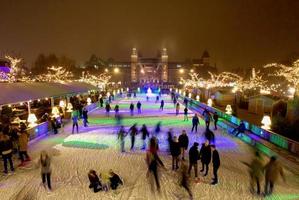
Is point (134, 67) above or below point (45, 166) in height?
above

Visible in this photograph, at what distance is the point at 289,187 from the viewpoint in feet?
31.6

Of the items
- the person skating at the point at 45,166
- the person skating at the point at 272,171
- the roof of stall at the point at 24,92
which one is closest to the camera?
the person skating at the point at 272,171

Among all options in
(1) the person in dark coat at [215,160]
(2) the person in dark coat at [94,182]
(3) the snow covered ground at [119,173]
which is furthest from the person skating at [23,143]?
(1) the person in dark coat at [215,160]

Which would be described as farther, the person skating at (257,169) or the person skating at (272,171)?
the person skating at (257,169)

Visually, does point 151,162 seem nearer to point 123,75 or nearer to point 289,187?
point 289,187

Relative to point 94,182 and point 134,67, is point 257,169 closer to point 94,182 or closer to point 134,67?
point 94,182

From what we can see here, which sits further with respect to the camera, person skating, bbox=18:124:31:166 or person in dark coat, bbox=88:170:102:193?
person skating, bbox=18:124:31:166

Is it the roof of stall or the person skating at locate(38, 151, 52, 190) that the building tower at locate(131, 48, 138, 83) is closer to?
the roof of stall

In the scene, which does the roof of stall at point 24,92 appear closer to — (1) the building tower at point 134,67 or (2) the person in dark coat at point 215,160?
(2) the person in dark coat at point 215,160

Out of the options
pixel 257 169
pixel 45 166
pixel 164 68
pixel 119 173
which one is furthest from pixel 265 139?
pixel 164 68

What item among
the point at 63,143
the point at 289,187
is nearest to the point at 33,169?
the point at 63,143

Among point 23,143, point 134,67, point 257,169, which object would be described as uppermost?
point 134,67

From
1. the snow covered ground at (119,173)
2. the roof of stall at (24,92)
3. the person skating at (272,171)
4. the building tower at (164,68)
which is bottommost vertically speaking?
the snow covered ground at (119,173)

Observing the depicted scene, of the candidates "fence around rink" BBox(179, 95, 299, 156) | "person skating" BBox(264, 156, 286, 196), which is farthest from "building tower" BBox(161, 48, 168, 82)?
"person skating" BBox(264, 156, 286, 196)
